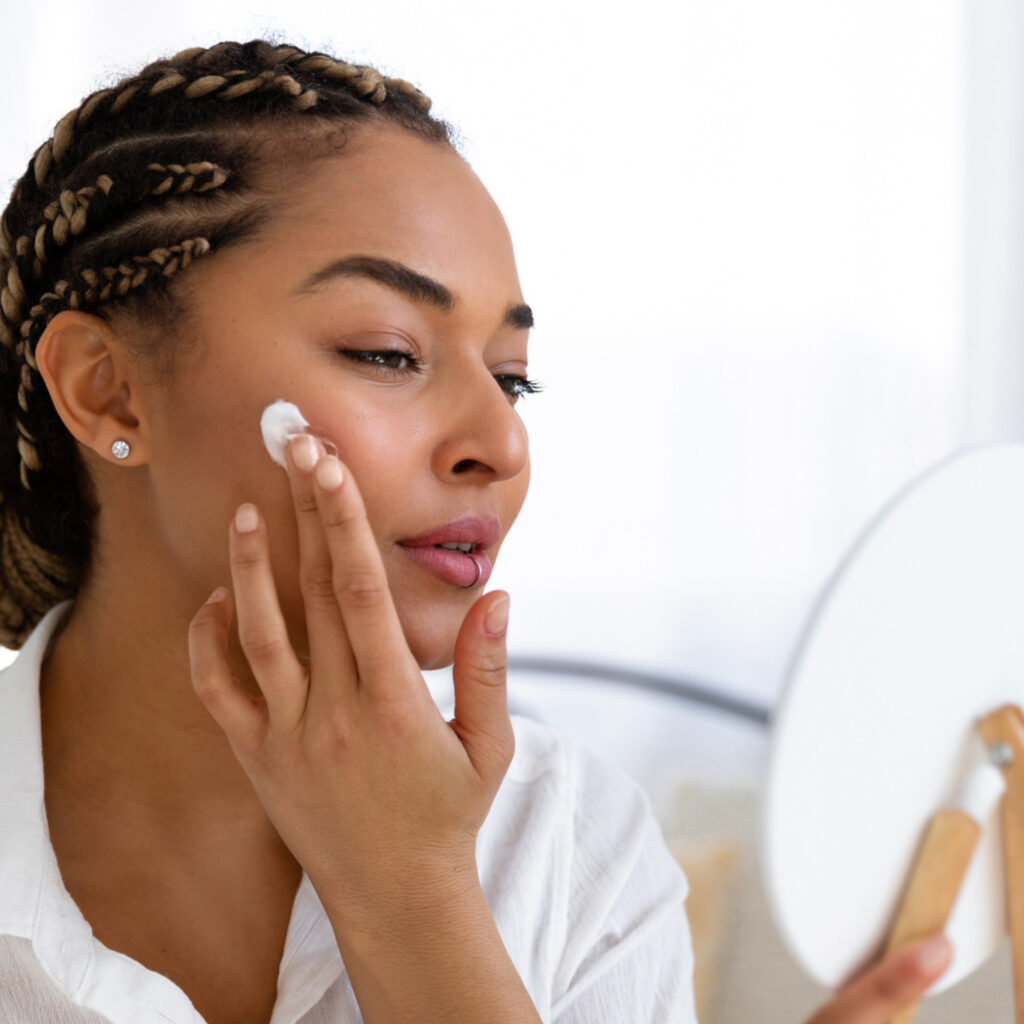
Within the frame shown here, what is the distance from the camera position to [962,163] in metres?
2.20

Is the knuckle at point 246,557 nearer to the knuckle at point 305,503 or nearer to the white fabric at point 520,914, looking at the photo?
the knuckle at point 305,503

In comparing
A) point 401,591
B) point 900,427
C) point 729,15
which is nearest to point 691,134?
point 729,15

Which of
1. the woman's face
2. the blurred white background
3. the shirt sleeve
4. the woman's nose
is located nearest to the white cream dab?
the woman's face

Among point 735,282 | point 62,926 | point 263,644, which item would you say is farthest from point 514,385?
point 735,282

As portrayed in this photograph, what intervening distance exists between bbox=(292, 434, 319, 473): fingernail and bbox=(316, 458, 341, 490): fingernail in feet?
0.07

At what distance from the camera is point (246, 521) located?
0.82 m

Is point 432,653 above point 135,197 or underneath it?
underneath

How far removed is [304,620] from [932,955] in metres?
0.53

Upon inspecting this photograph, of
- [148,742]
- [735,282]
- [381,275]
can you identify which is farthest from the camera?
[735,282]

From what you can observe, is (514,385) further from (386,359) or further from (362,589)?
(362,589)

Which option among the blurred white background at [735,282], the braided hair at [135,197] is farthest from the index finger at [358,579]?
the blurred white background at [735,282]

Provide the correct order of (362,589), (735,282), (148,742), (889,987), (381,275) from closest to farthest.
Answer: (889,987) < (362,589) < (381,275) < (148,742) < (735,282)

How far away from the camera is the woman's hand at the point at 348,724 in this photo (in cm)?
81

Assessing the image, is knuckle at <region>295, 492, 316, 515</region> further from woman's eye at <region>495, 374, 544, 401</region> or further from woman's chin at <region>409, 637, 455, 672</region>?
woman's eye at <region>495, 374, 544, 401</region>
